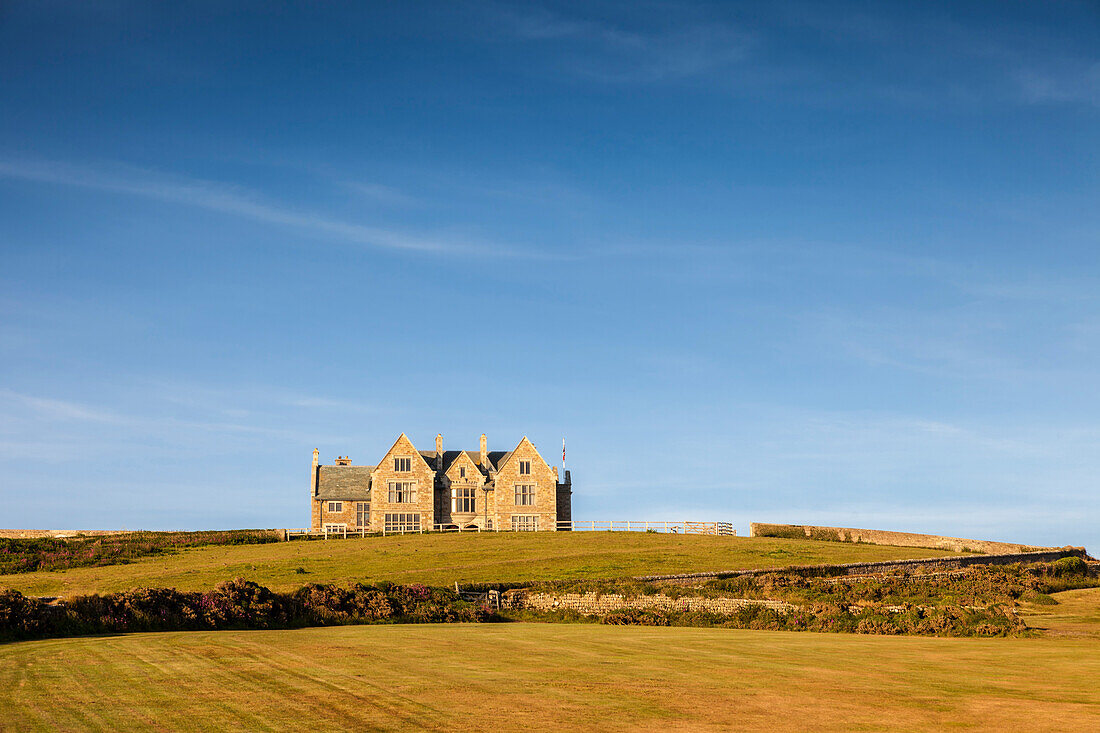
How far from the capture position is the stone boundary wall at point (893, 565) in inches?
1860

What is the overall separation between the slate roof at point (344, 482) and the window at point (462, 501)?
8.72 metres

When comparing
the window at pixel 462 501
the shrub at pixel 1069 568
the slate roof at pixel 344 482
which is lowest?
the shrub at pixel 1069 568

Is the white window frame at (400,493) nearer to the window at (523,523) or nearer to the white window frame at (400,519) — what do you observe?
the white window frame at (400,519)

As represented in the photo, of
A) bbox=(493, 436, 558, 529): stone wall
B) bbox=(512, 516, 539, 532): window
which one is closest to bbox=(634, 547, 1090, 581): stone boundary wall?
bbox=(493, 436, 558, 529): stone wall

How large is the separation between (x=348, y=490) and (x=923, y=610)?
67.0 metres

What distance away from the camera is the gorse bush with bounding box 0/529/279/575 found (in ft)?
210

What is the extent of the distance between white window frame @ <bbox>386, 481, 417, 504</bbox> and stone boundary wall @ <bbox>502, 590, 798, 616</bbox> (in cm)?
5087

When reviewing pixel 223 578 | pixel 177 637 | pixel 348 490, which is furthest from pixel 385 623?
pixel 348 490

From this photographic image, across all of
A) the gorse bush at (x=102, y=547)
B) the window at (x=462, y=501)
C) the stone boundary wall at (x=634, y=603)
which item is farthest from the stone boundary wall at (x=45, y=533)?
the stone boundary wall at (x=634, y=603)

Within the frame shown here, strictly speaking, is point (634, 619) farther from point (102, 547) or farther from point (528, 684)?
point (102, 547)

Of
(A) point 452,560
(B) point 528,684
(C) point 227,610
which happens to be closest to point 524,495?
(A) point 452,560

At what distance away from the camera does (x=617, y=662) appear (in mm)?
21500

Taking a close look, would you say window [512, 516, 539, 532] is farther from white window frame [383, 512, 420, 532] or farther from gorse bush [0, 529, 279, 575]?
gorse bush [0, 529, 279, 575]

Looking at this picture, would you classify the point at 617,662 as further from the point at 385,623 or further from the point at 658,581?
the point at 658,581
